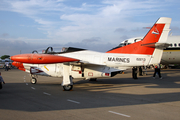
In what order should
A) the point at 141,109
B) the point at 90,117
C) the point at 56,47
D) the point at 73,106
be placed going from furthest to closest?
the point at 56,47
the point at 73,106
the point at 141,109
the point at 90,117

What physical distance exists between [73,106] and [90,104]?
0.82 m

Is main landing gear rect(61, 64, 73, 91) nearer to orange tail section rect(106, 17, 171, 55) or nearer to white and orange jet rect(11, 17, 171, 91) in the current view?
white and orange jet rect(11, 17, 171, 91)

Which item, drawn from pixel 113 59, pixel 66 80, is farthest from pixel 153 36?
pixel 66 80

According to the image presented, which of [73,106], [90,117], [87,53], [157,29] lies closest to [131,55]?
[157,29]

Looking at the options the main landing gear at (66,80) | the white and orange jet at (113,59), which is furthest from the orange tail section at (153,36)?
the main landing gear at (66,80)

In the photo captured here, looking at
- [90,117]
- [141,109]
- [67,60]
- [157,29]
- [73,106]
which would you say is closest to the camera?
[90,117]

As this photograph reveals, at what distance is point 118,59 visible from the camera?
11.5m

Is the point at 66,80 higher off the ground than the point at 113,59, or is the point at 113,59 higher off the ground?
the point at 113,59

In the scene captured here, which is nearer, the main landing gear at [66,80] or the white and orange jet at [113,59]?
the main landing gear at [66,80]

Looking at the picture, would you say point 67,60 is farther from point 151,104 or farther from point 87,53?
point 151,104

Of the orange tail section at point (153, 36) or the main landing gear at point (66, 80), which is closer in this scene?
the main landing gear at point (66, 80)

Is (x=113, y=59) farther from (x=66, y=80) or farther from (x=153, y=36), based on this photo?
(x=66, y=80)

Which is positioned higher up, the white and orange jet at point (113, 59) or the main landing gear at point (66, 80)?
the white and orange jet at point (113, 59)

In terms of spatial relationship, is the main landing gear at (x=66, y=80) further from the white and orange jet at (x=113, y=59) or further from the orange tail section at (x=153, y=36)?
the orange tail section at (x=153, y=36)
